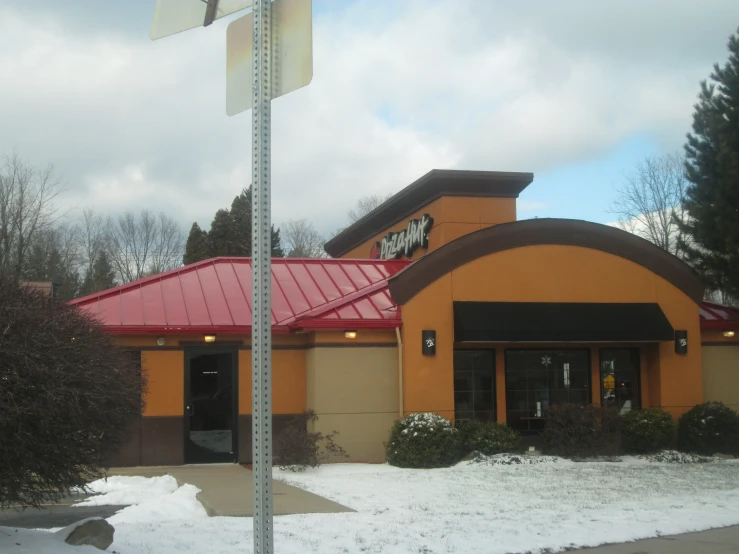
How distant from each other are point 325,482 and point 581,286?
794 cm

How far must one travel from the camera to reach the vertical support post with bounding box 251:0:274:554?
393 cm

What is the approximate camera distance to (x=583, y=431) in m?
17.1

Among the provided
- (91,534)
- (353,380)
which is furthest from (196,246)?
(91,534)

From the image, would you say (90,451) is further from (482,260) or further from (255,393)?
(482,260)

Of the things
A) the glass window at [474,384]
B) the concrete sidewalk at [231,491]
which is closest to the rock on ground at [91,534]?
the concrete sidewalk at [231,491]

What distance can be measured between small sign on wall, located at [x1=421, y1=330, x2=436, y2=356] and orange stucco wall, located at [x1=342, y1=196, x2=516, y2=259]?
3.32 meters

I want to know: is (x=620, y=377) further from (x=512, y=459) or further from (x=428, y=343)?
(x=428, y=343)

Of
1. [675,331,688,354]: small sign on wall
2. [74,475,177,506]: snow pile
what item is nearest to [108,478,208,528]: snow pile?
[74,475,177,506]: snow pile

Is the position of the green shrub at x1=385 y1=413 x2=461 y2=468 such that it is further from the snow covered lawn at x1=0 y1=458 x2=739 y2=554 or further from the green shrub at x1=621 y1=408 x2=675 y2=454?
the green shrub at x1=621 y1=408 x2=675 y2=454

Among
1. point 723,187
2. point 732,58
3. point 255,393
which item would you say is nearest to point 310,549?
point 255,393

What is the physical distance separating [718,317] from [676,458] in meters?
4.23

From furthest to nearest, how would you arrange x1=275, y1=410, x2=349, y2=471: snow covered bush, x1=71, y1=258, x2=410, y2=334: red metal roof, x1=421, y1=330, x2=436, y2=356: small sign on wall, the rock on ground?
1. x1=421, y1=330, x2=436, y2=356: small sign on wall
2. x1=71, y1=258, x2=410, y2=334: red metal roof
3. x1=275, y1=410, x2=349, y2=471: snow covered bush
4. the rock on ground

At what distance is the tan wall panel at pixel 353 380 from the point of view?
56.9ft

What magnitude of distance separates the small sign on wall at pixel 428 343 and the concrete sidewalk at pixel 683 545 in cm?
827
